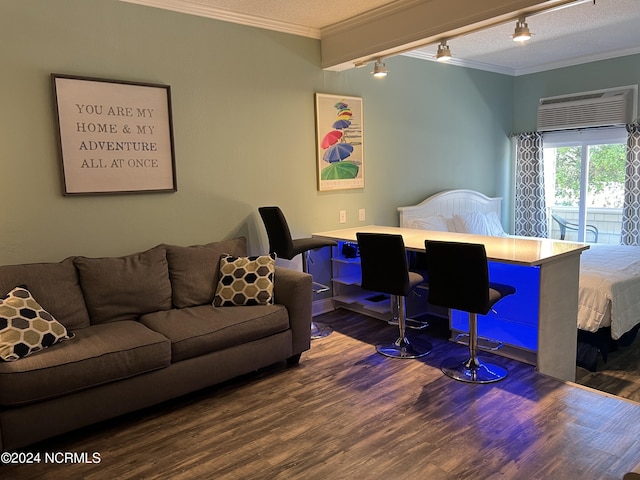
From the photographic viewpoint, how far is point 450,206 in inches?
222

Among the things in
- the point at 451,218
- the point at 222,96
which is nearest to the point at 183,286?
the point at 222,96

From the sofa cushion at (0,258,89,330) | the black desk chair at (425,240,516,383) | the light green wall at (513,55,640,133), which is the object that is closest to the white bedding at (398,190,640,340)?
the black desk chair at (425,240,516,383)

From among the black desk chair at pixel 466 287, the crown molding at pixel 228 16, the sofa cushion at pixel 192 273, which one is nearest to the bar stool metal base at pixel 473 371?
the black desk chair at pixel 466 287

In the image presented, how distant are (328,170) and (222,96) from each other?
122cm

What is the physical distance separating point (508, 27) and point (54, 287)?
4.28 m

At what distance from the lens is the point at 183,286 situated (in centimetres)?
342

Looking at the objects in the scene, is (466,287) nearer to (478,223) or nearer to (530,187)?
(478,223)

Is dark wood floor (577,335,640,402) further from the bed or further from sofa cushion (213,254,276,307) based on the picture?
sofa cushion (213,254,276,307)

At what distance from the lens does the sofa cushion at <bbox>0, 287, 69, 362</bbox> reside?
244 cm

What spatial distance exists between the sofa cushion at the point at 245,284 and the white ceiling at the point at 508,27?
1977mm

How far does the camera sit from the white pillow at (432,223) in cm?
516

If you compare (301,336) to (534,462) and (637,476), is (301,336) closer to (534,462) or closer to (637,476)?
(534,462)

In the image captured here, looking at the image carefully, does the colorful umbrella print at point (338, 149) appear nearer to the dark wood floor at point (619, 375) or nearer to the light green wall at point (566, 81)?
the dark wood floor at point (619, 375)

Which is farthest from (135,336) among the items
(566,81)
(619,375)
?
(566,81)
